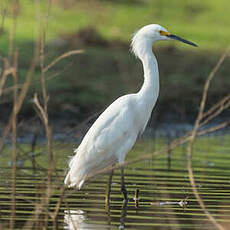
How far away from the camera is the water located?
6418 millimetres

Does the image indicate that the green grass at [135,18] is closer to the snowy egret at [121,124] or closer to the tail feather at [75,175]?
the snowy egret at [121,124]

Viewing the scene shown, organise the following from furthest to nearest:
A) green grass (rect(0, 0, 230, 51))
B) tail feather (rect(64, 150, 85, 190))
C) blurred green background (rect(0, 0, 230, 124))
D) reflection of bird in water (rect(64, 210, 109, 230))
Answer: green grass (rect(0, 0, 230, 51)) → blurred green background (rect(0, 0, 230, 124)) → tail feather (rect(64, 150, 85, 190)) → reflection of bird in water (rect(64, 210, 109, 230))

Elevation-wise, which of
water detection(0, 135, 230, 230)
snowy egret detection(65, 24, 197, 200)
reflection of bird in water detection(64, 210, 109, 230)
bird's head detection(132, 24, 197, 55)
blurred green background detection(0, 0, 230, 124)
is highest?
blurred green background detection(0, 0, 230, 124)

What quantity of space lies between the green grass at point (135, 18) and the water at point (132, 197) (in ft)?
42.9

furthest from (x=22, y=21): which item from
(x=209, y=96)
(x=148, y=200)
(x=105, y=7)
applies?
(x=148, y=200)

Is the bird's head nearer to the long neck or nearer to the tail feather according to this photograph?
the long neck

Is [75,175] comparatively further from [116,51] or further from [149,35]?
[116,51]

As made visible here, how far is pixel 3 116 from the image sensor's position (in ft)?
47.7

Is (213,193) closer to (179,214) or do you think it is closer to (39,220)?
(179,214)

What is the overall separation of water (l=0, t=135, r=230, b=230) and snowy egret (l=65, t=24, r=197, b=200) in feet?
0.96

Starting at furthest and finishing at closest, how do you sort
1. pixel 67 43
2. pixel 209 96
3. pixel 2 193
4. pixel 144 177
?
pixel 67 43 → pixel 209 96 → pixel 144 177 → pixel 2 193

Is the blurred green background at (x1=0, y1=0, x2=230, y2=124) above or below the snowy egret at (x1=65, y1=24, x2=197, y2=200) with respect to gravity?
above

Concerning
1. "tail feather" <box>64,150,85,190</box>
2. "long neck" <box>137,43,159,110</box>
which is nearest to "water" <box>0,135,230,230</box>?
"tail feather" <box>64,150,85,190</box>

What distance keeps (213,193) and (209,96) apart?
9.83 m
